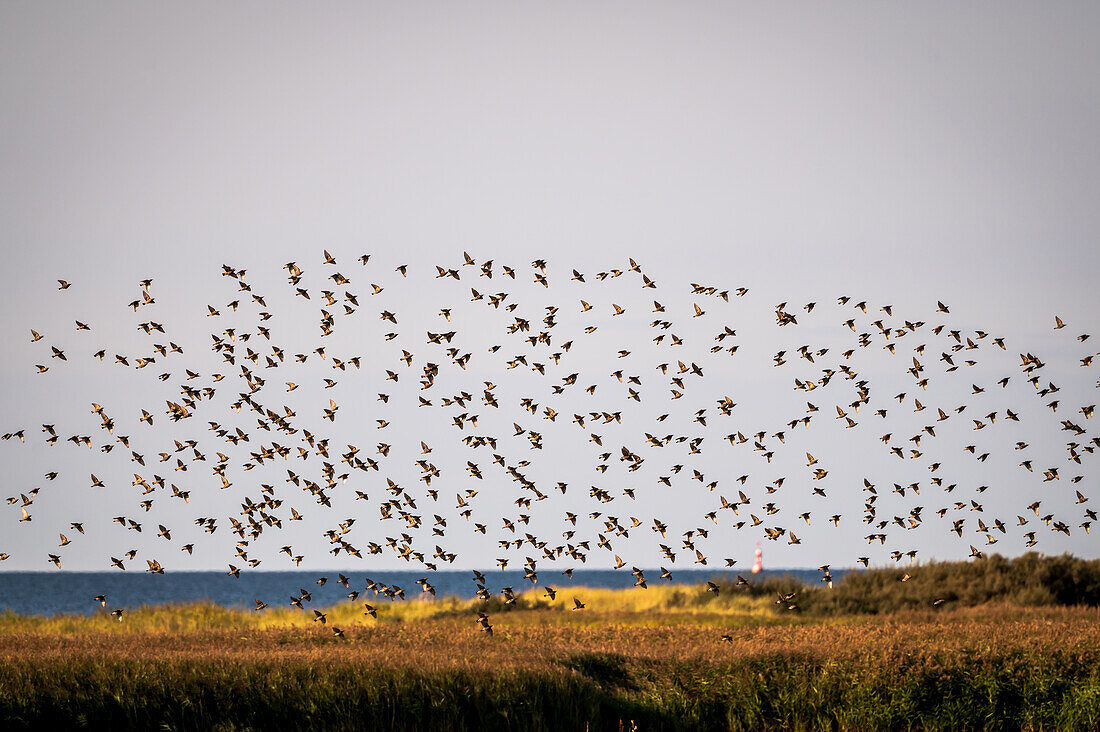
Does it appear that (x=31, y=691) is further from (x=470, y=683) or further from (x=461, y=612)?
(x=461, y=612)

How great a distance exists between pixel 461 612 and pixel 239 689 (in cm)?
2484

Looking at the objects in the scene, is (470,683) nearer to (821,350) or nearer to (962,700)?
(962,700)

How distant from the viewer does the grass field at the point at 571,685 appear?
20.9 m

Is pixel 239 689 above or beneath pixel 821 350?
beneath

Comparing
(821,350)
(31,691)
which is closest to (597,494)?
(821,350)

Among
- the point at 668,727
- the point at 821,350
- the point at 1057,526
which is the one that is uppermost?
the point at 821,350

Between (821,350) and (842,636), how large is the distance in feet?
24.0

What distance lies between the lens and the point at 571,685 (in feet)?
73.5

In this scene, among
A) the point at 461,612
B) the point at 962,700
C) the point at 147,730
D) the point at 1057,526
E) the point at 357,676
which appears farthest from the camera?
the point at 461,612

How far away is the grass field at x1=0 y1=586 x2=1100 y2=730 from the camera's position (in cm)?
2092

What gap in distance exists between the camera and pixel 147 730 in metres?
20.3

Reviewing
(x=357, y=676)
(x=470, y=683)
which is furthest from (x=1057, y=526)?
(x=357, y=676)

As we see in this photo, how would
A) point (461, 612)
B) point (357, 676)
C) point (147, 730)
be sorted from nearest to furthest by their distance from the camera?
point (147, 730) → point (357, 676) → point (461, 612)

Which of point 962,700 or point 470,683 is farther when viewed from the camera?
point 962,700
